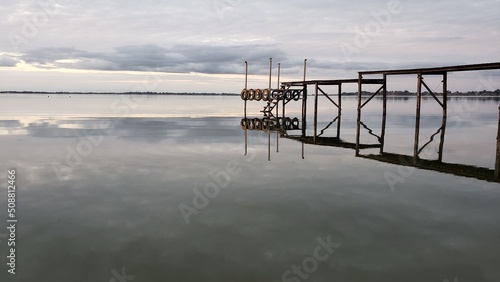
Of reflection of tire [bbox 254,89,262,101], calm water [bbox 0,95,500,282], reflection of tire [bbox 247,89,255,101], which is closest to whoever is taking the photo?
calm water [bbox 0,95,500,282]

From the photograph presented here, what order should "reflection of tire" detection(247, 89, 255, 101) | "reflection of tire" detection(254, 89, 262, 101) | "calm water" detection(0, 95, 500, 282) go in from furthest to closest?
"reflection of tire" detection(247, 89, 255, 101), "reflection of tire" detection(254, 89, 262, 101), "calm water" detection(0, 95, 500, 282)

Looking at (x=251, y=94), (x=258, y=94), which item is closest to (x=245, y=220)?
(x=258, y=94)

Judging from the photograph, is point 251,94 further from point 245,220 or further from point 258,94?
point 245,220

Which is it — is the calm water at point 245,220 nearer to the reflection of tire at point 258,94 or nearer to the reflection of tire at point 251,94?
the reflection of tire at point 258,94

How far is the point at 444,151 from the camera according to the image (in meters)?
20.1

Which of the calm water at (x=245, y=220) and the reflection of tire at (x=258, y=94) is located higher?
the reflection of tire at (x=258, y=94)

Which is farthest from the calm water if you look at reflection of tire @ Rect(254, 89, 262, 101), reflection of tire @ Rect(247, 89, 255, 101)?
reflection of tire @ Rect(247, 89, 255, 101)

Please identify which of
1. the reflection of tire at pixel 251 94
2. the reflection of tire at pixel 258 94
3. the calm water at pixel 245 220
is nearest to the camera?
the calm water at pixel 245 220

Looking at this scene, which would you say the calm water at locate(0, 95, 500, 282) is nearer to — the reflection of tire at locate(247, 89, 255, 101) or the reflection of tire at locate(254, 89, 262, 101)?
the reflection of tire at locate(254, 89, 262, 101)

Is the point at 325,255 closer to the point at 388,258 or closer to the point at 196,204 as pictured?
the point at 388,258

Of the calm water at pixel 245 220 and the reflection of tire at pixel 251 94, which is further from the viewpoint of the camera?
the reflection of tire at pixel 251 94

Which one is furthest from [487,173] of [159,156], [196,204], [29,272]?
[29,272]

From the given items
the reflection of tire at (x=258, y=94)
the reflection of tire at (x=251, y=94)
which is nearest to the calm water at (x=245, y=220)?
the reflection of tire at (x=258, y=94)

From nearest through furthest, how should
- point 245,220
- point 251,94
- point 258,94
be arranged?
point 245,220
point 258,94
point 251,94
